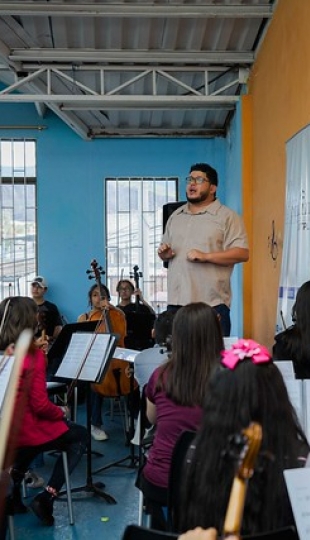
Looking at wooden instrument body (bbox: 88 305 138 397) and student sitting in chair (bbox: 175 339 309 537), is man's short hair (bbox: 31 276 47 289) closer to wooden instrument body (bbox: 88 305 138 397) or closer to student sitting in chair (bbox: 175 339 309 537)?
wooden instrument body (bbox: 88 305 138 397)

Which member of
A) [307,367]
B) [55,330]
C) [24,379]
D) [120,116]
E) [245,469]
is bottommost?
[55,330]

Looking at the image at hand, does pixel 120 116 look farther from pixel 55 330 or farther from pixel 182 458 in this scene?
pixel 182 458

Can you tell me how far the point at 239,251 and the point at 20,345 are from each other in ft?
8.21

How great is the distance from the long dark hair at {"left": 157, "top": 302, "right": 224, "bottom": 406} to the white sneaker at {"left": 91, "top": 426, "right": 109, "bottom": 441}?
233 centimetres

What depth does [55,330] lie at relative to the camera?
552 centimetres

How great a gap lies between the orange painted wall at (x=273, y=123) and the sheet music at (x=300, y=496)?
9.31 feet

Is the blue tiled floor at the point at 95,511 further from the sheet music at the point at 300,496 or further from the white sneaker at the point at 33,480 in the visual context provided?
the sheet music at the point at 300,496

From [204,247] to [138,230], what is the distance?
14.0 ft

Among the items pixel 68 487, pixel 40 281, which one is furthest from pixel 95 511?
pixel 40 281

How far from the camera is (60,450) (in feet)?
8.89

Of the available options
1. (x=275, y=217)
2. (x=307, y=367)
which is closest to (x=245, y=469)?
(x=307, y=367)

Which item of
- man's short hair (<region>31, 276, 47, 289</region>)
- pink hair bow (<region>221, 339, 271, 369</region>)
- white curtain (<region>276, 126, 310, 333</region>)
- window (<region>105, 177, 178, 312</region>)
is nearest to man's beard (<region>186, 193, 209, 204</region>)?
white curtain (<region>276, 126, 310, 333</region>)

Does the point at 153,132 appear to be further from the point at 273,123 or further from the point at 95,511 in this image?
the point at 95,511

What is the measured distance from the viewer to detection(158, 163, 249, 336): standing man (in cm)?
304
